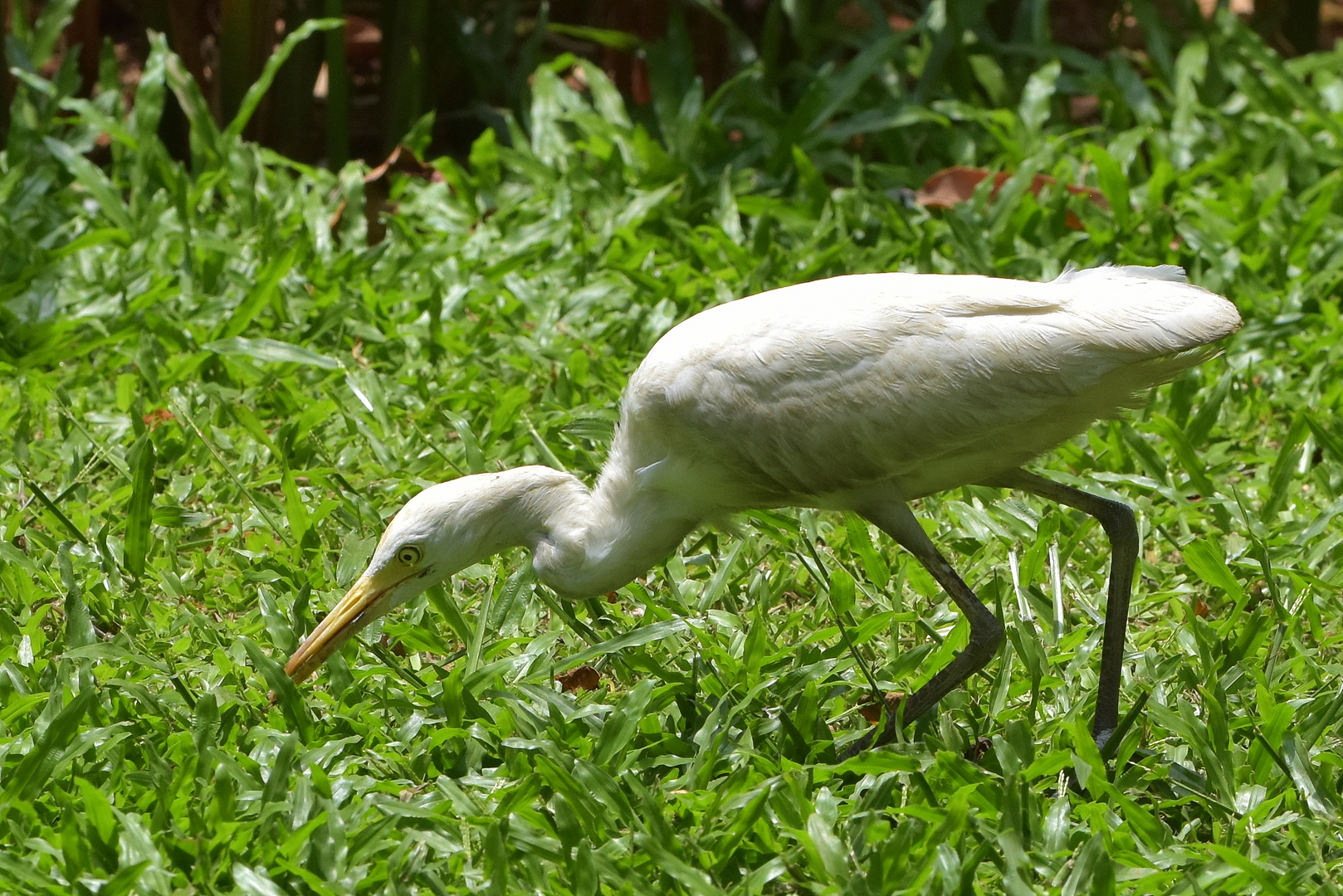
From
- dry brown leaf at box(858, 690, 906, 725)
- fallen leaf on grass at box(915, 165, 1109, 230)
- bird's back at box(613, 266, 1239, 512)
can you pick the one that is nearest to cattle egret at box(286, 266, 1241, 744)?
bird's back at box(613, 266, 1239, 512)

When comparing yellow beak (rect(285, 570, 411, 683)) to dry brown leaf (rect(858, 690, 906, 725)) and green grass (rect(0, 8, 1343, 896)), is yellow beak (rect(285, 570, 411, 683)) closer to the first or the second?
green grass (rect(0, 8, 1343, 896))

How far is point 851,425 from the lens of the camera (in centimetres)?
317

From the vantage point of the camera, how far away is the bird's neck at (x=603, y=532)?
11.0 feet

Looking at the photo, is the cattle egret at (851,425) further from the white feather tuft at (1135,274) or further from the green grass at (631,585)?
the green grass at (631,585)

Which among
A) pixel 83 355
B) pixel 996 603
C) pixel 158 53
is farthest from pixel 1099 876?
pixel 158 53

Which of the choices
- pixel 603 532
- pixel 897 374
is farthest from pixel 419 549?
pixel 897 374

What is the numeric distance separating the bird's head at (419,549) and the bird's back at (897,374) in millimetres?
378

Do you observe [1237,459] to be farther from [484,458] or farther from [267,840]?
[267,840]

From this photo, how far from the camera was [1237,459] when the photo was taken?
4344 millimetres

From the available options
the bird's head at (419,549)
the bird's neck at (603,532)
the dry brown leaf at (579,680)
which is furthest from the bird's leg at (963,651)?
the bird's head at (419,549)

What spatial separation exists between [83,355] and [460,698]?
233 cm

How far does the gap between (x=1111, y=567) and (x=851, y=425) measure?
28.4 inches

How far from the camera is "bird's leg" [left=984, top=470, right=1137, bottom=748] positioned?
3289 mm

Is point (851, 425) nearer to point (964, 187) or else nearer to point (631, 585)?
point (631, 585)
